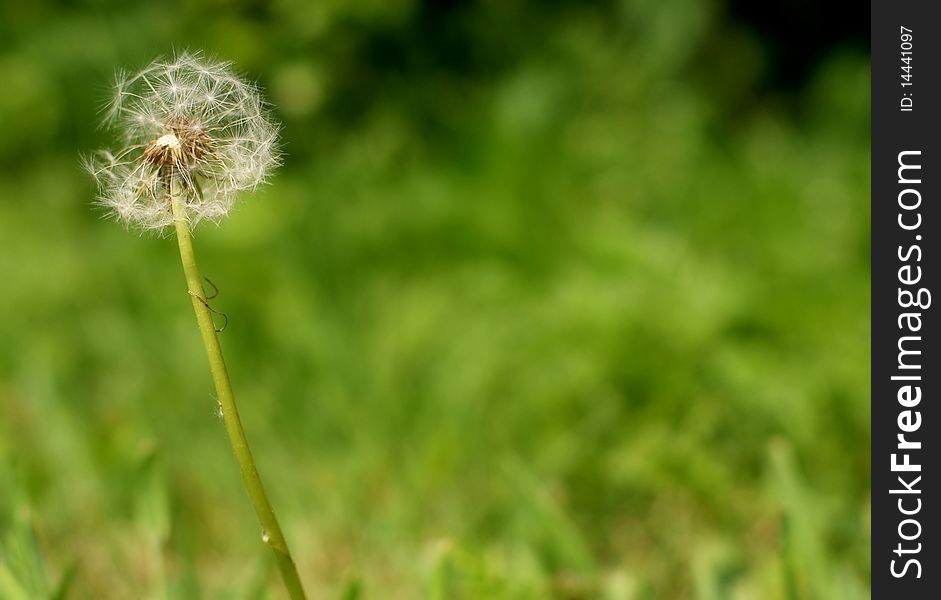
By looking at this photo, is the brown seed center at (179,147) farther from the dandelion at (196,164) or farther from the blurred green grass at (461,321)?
the blurred green grass at (461,321)

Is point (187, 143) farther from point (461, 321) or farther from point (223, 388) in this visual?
point (461, 321)

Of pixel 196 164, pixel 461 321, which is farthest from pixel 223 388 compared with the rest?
pixel 461 321

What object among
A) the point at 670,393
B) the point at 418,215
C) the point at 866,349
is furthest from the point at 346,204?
the point at 866,349

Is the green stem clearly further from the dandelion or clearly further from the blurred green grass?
the blurred green grass

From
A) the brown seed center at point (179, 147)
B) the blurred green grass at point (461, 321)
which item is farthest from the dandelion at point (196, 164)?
the blurred green grass at point (461, 321)

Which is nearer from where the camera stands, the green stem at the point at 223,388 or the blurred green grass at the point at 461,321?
the green stem at the point at 223,388
